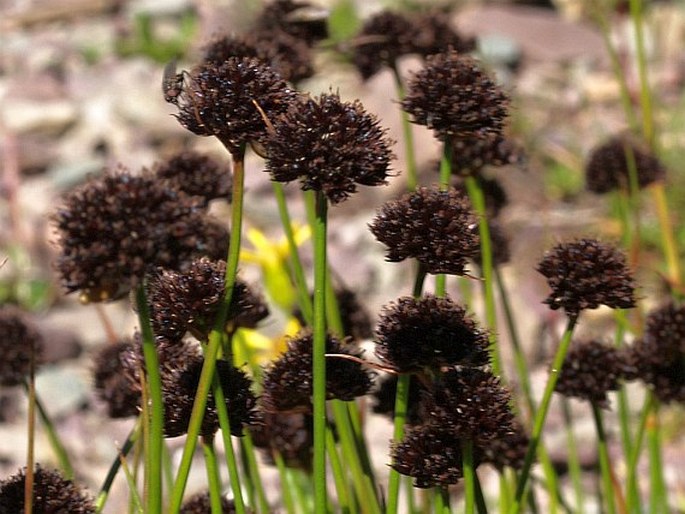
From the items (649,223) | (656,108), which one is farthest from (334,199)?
(656,108)

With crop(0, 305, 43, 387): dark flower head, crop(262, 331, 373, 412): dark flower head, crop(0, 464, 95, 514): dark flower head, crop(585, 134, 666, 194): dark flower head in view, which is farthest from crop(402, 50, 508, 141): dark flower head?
crop(585, 134, 666, 194): dark flower head

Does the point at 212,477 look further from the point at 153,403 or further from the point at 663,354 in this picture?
the point at 663,354

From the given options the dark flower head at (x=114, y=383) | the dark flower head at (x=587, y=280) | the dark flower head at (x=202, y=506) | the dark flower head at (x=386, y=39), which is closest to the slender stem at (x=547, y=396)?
the dark flower head at (x=587, y=280)

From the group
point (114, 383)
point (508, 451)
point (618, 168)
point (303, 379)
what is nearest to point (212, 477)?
point (303, 379)

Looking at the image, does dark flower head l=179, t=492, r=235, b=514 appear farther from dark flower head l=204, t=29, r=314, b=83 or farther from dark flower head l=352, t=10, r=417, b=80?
dark flower head l=352, t=10, r=417, b=80

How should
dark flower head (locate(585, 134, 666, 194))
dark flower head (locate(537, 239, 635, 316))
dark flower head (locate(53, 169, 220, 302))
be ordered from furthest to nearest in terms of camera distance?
dark flower head (locate(585, 134, 666, 194)) < dark flower head (locate(537, 239, 635, 316)) < dark flower head (locate(53, 169, 220, 302))

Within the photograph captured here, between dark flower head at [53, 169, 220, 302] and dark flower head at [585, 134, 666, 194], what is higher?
dark flower head at [585, 134, 666, 194]

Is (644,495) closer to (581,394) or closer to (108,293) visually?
(581,394)

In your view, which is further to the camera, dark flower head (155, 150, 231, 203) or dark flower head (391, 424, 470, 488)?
dark flower head (155, 150, 231, 203)
